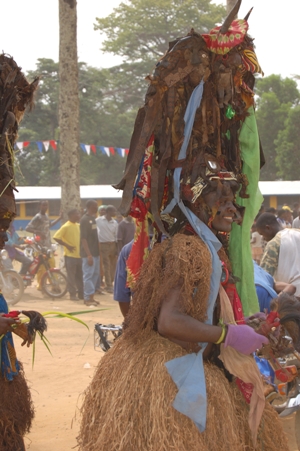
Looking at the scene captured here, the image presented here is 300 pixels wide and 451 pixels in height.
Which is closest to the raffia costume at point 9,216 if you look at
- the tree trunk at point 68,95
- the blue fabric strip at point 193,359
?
the blue fabric strip at point 193,359

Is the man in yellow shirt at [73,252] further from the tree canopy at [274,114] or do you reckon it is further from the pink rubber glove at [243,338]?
the tree canopy at [274,114]

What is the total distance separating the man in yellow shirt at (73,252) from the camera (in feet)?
42.5

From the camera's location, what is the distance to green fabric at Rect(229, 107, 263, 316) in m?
3.55

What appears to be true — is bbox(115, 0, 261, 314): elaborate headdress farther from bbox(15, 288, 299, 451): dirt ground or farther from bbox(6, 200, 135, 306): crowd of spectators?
bbox(6, 200, 135, 306): crowd of spectators

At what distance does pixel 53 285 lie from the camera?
527 inches

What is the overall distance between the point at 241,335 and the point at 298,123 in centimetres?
3291

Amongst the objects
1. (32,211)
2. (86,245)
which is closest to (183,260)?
(86,245)

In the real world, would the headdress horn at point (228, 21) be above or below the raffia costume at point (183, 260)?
above

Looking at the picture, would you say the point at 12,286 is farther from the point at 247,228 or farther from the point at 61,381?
the point at 247,228

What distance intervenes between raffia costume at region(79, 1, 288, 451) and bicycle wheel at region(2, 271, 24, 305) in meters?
8.97

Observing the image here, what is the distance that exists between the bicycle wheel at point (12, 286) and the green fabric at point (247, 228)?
9.18 metres

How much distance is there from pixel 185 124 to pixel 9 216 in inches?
51.1

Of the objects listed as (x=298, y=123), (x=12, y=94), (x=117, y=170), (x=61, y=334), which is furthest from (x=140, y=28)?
(x=12, y=94)

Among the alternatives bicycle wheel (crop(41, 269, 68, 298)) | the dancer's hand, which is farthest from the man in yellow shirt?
the dancer's hand
